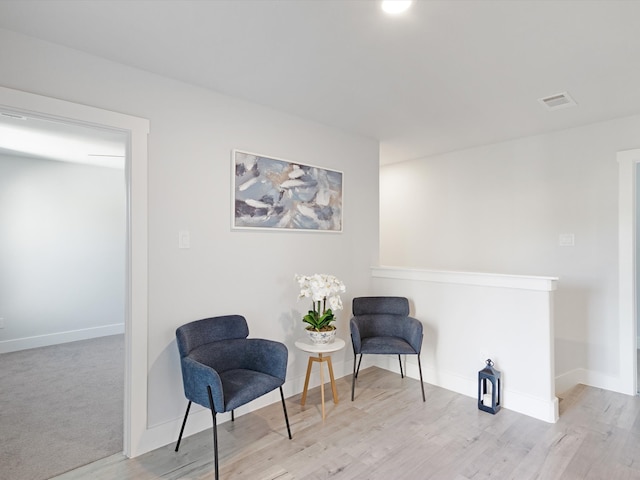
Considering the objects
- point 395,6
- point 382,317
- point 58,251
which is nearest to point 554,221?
point 382,317

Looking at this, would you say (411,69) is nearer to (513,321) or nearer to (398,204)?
(513,321)

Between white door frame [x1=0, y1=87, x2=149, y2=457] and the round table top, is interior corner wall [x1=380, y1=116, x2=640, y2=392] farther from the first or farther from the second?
white door frame [x1=0, y1=87, x2=149, y2=457]

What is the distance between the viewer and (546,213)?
362 cm

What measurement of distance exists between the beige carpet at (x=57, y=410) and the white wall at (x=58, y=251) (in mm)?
509

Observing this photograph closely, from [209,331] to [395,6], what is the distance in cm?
→ 221

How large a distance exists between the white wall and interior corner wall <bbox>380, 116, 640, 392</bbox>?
179 inches

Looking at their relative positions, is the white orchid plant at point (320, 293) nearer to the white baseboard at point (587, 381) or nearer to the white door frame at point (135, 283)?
the white door frame at point (135, 283)

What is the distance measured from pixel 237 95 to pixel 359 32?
3.90 feet

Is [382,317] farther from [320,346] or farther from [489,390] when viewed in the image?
[489,390]

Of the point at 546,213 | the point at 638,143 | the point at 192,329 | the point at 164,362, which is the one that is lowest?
the point at 164,362

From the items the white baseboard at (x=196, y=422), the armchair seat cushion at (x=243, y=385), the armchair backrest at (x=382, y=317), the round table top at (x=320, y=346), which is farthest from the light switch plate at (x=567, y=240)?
the armchair seat cushion at (x=243, y=385)

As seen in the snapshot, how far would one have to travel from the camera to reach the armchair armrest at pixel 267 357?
2.37 m

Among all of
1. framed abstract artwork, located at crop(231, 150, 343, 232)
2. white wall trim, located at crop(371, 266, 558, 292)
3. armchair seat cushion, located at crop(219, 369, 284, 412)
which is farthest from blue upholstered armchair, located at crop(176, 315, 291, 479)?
white wall trim, located at crop(371, 266, 558, 292)

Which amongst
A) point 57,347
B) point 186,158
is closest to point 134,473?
point 186,158
